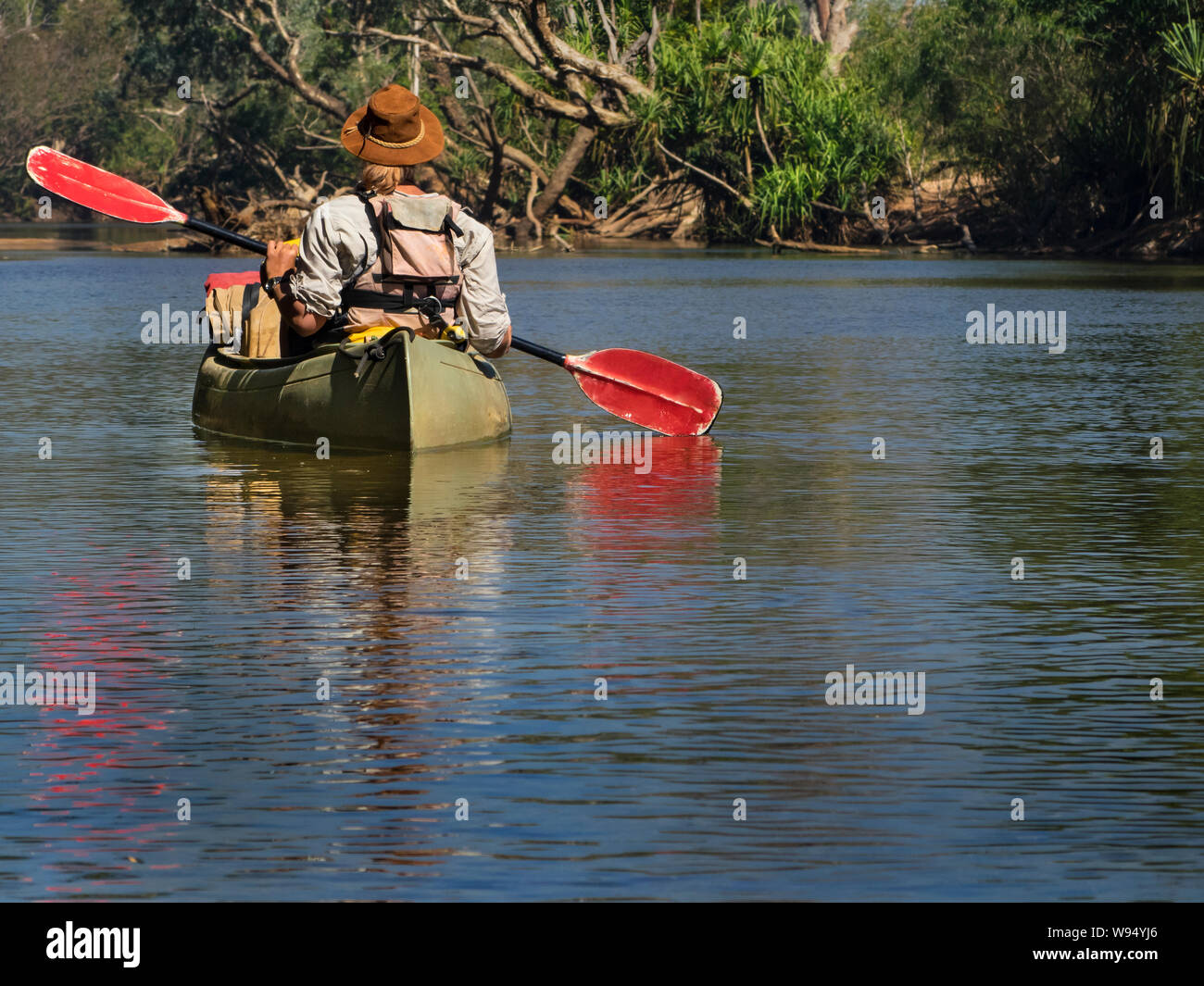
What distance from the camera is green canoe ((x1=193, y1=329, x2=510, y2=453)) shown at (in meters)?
13.9

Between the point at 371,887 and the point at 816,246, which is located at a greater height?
the point at 816,246

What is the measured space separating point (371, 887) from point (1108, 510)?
299 inches

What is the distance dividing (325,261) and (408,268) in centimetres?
51

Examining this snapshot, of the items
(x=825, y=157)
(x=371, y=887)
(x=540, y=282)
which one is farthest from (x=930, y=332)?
(x=825, y=157)

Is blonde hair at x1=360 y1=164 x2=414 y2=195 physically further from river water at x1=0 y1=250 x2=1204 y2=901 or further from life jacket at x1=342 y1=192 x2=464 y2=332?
river water at x1=0 y1=250 x2=1204 y2=901

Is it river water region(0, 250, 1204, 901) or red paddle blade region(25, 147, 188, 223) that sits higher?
red paddle blade region(25, 147, 188, 223)

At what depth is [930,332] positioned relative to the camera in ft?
87.6

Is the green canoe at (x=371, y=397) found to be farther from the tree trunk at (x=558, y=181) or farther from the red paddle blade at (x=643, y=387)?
the tree trunk at (x=558, y=181)

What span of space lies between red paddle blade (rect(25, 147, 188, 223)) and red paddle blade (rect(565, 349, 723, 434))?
3.51 meters

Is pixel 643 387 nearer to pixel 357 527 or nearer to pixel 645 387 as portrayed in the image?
pixel 645 387

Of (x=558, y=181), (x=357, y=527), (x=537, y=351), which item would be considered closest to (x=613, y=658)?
(x=357, y=527)

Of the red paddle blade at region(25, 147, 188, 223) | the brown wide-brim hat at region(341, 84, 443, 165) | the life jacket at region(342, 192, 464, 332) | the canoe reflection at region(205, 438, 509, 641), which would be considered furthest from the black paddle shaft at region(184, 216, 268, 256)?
the brown wide-brim hat at region(341, 84, 443, 165)

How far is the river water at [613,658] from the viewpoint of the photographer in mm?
5562
